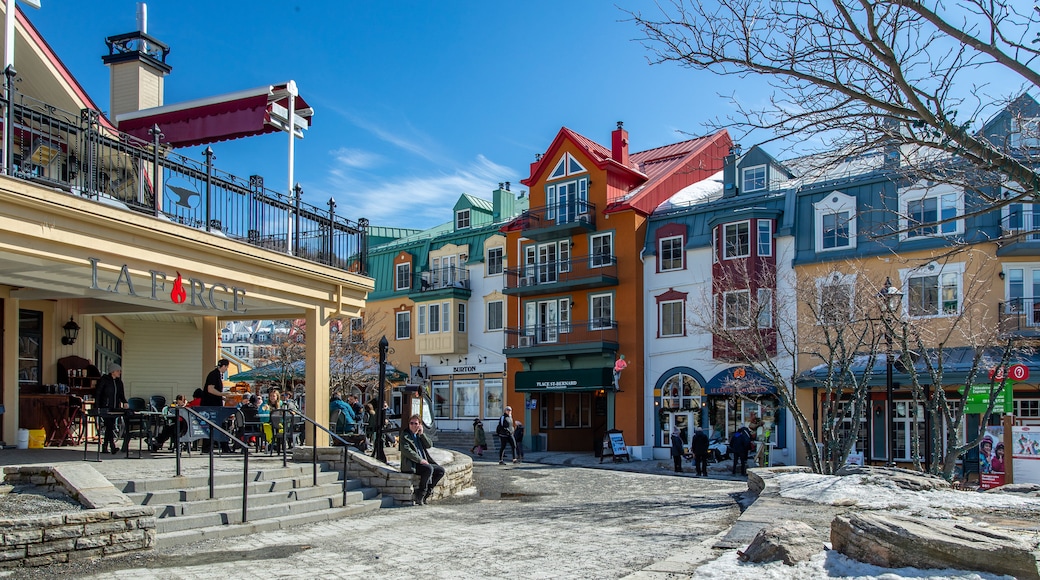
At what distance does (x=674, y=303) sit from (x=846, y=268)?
7.21 metres

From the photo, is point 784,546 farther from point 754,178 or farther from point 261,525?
point 754,178

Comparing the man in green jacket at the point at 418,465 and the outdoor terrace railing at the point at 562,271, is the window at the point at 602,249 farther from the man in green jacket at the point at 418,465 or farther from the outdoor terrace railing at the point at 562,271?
the man in green jacket at the point at 418,465

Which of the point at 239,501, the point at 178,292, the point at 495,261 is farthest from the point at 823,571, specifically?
the point at 495,261

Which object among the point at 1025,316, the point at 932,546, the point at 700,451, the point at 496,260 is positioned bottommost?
the point at 700,451

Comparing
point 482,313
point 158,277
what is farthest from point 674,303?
point 158,277

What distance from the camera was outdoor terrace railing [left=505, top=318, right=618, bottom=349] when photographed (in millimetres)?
33688

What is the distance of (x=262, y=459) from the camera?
1399 centimetres

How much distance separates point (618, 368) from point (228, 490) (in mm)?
22924

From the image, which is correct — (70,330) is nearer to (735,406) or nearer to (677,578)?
(677,578)

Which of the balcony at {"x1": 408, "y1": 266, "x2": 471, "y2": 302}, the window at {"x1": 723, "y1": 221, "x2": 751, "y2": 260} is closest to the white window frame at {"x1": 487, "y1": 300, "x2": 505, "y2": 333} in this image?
the balcony at {"x1": 408, "y1": 266, "x2": 471, "y2": 302}

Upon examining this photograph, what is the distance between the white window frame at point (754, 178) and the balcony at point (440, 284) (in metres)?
13.8

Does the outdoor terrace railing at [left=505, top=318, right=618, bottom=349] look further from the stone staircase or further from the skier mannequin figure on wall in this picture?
the stone staircase

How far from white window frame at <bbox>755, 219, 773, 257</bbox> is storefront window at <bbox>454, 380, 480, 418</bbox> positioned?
1495 centimetres

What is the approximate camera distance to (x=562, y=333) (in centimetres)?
3519
